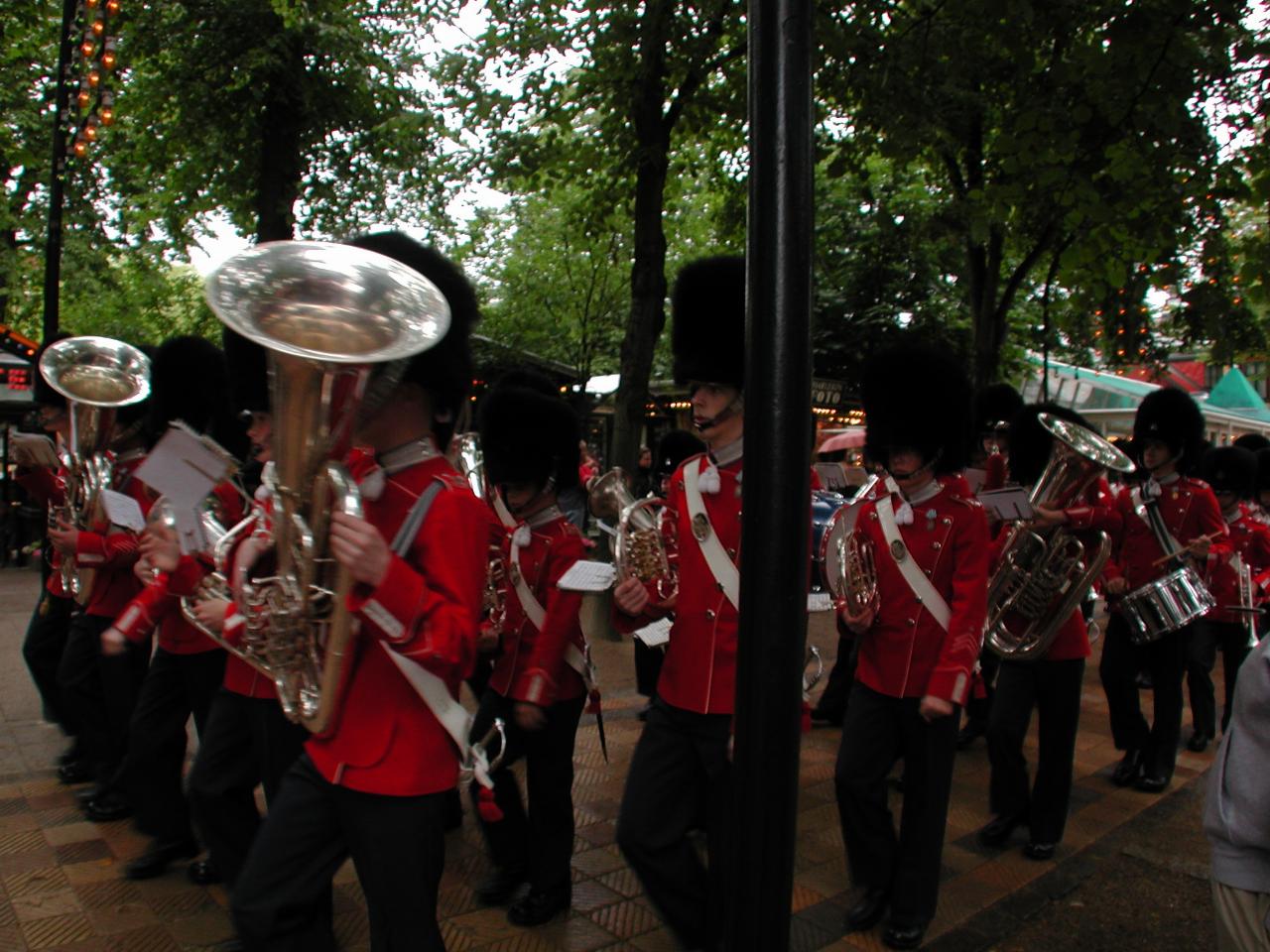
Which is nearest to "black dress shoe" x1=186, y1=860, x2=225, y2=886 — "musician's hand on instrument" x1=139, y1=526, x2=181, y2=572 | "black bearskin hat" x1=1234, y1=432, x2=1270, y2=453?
"musician's hand on instrument" x1=139, y1=526, x2=181, y2=572

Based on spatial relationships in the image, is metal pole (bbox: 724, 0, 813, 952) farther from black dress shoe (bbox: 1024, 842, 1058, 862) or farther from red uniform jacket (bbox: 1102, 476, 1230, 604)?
red uniform jacket (bbox: 1102, 476, 1230, 604)

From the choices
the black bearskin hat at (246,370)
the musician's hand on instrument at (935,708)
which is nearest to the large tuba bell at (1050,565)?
the musician's hand on instrument at (935,708)

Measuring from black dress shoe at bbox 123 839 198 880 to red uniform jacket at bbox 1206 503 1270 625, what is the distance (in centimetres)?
569

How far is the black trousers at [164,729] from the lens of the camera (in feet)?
14.3

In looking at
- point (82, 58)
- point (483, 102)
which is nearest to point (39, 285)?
point (82, 58)

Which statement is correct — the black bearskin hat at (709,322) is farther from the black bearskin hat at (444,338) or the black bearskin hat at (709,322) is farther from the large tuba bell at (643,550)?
the black bearskin hat at (444,338)

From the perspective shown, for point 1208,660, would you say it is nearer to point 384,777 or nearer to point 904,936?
point 904,936

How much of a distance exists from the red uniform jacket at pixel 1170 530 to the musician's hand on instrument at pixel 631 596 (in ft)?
12.5

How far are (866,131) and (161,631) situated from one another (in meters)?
7.70

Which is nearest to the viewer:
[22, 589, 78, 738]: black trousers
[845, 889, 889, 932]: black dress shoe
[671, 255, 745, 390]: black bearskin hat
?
[671, 255, 745, 390]: black bearskin hat

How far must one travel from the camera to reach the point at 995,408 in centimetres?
789

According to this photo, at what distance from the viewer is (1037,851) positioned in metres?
4.89

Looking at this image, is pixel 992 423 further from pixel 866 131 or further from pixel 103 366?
pixel 103 366

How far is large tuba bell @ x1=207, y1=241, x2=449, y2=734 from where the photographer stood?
2154 millimetres
